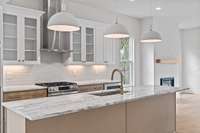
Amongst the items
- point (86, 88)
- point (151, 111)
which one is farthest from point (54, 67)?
point (151, 111)

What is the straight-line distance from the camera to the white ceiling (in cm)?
561

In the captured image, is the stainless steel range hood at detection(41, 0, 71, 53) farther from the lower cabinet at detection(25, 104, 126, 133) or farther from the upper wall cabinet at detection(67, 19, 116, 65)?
the lower cabinet at detection(25, 104, 126, 133)

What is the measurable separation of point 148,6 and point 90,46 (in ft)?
7.08

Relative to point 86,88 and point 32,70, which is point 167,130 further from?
point 32,70

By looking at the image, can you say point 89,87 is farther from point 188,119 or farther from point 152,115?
point 188,119

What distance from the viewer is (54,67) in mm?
5266

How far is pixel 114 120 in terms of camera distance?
2799 millimetres

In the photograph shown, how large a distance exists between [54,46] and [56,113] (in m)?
3.08

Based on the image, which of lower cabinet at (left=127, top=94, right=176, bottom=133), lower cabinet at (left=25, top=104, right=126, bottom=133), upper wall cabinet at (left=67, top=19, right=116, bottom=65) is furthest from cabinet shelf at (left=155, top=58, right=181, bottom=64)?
lower cabinet at (left=25, top=104, right=126, bottom=133)

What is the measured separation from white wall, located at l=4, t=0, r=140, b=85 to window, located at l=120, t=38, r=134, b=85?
24 centimetres

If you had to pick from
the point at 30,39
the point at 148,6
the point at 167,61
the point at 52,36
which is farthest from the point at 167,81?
the point at 30,39

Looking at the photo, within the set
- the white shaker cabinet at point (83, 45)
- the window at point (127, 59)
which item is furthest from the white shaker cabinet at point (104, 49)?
the window at point (127, 59)

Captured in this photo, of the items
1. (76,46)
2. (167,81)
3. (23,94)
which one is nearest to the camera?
(23,94)

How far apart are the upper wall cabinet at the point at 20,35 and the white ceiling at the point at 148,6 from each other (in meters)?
1.70
